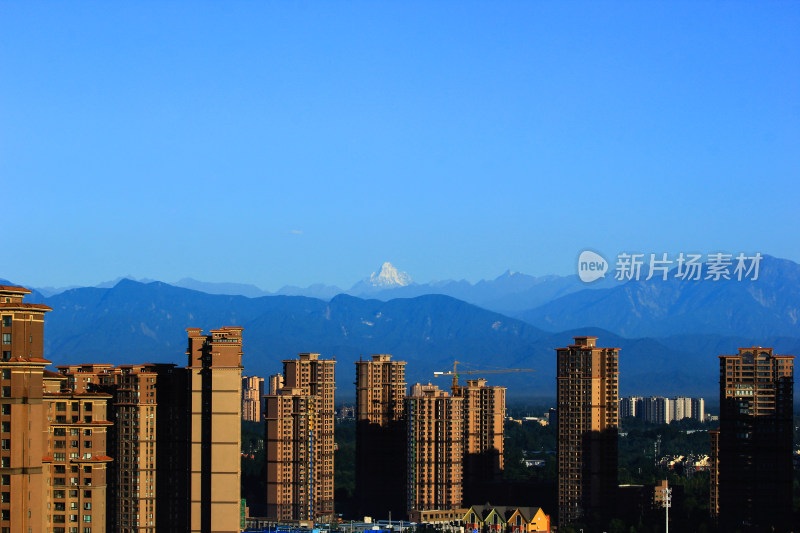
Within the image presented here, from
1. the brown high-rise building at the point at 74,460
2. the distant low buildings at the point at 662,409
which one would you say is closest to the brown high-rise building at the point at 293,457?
the brown high-rise building at the point at 74,460

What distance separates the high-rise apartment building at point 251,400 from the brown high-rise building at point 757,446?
41.3 meters

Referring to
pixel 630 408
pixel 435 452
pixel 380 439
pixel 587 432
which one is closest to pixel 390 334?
pixel 630 408

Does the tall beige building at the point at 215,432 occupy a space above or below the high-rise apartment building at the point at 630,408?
above

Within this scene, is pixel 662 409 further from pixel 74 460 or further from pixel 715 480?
pixel 74 460

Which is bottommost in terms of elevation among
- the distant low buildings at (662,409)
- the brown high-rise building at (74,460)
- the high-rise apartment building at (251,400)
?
the distant low buildings at (662,409)

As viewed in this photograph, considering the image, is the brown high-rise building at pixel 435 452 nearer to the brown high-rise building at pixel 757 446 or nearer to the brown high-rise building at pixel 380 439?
the brown high-rise building at pixel 380 439

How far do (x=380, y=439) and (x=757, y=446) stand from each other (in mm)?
15988

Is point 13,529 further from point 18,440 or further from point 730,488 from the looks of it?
point 730,488

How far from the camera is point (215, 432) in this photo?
3144 centimetres

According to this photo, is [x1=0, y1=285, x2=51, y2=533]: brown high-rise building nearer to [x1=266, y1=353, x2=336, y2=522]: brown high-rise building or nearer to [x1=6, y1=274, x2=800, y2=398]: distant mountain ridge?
[x1=266, y1=353, x2=336, y2=522]: brown high-rise building

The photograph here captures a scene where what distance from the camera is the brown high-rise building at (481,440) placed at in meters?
52.1

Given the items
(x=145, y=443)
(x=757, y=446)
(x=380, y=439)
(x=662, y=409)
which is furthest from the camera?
(x=662, y=409)

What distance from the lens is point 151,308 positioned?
178m

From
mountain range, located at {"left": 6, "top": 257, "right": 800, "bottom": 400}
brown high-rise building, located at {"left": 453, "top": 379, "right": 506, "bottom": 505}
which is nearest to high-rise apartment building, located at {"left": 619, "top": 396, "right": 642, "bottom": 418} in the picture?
mountain range, located at {"left": 6, "top": 257, "right": 800, "bottom": 400}
